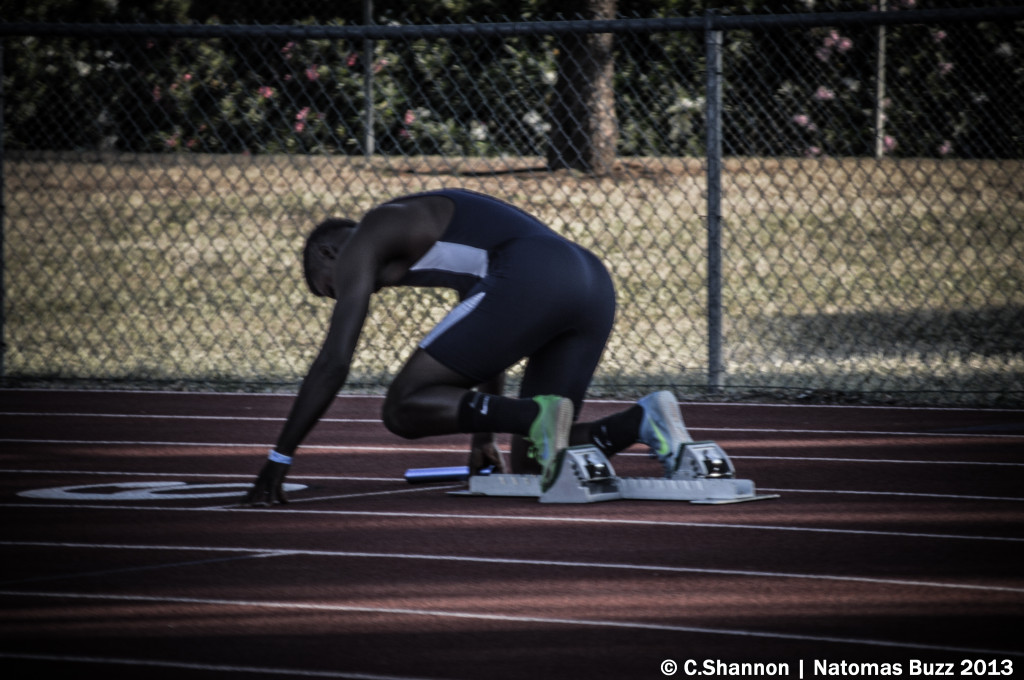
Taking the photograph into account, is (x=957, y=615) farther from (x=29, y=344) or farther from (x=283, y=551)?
(x=29, y=344)

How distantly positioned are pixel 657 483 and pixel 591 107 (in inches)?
344

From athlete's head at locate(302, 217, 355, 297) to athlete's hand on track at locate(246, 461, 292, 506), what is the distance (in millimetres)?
658

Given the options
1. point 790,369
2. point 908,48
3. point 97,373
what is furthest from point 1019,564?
point 908,48

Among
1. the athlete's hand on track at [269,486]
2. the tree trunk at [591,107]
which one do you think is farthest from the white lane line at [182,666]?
the tree trunk at [591,107]

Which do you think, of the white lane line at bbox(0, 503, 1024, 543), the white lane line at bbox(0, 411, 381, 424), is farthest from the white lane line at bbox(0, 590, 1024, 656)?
the white lane line at bbox(0, 411, 381, 424)

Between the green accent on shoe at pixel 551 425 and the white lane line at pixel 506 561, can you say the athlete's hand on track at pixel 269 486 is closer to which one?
the white lane line at pixel 506 561

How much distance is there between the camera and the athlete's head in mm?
4977

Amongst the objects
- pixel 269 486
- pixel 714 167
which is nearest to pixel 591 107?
pixel 714 167

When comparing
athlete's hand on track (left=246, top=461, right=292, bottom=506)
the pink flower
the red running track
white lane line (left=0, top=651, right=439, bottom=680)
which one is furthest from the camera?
the pink flower

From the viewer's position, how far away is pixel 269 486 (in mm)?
4797

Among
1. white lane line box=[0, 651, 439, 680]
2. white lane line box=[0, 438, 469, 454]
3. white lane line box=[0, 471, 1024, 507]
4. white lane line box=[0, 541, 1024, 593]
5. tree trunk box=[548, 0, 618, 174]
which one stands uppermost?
tree trunk box=[548, 0, 618, 174]

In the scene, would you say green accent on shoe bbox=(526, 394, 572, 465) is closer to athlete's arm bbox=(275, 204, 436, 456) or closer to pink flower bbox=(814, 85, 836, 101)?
athlete's arm bbox=(275, 204, 436, 456)

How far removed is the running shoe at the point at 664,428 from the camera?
15.8 ft

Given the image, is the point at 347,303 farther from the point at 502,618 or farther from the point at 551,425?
the point at 502,618
